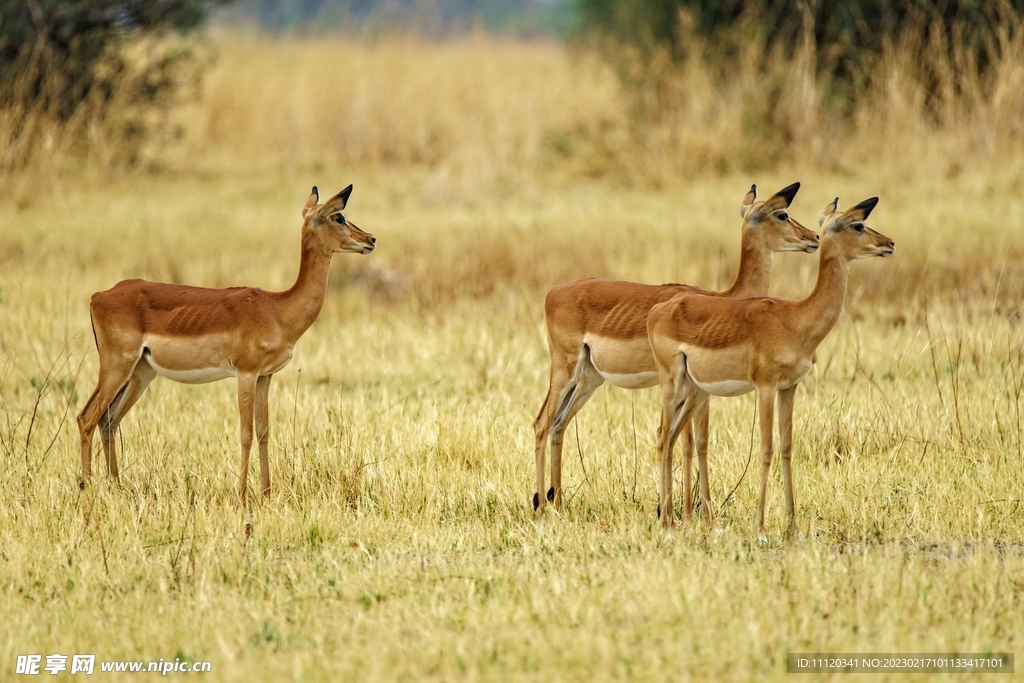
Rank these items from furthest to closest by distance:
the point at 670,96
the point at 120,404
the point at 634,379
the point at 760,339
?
the point at 670,96 < the point at 120,404 < the point at 634,379 < the point at 760,339

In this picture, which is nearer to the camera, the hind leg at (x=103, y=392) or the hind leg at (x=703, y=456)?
the hind leg at (x=703, y=456)

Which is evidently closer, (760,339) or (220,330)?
(760,339)

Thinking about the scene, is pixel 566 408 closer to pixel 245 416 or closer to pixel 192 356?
pixel 245 416

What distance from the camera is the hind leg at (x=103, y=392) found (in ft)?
19.0

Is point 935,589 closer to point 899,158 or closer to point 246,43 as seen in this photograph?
point 899,158

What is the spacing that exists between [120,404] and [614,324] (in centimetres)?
254

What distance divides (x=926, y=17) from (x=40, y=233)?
11.0 meters

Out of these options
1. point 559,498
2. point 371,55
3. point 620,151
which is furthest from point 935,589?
point 371,55

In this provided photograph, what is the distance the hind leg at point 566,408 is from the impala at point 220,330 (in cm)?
121

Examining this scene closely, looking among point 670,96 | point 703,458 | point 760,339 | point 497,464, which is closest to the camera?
point 760,339

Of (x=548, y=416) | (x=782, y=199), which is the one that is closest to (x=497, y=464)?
(x=548, y=416)

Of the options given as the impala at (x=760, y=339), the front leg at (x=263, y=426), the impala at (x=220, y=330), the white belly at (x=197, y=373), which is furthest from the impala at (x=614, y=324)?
the white belly at (x=197, y=373)

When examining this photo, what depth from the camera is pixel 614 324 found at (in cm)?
544

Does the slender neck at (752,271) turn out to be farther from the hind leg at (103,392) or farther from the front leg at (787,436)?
the hind leg at (103,392)
